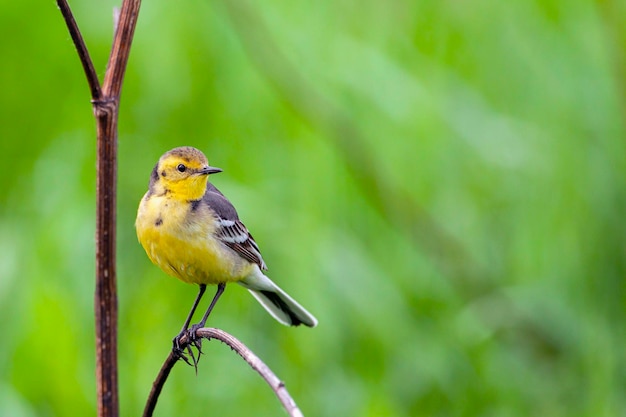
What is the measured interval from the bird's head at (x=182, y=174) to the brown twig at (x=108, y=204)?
0.72 meters

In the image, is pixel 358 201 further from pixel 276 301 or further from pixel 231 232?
pixel 231 232

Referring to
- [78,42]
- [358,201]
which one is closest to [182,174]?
[78,42]

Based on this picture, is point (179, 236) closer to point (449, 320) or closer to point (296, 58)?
point (449, 320)

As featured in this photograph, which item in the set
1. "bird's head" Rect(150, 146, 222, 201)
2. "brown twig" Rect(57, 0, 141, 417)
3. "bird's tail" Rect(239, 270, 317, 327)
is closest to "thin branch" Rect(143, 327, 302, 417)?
"brown twig" Rect(57, 0, 141, 417)

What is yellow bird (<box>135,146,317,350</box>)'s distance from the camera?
2979mm

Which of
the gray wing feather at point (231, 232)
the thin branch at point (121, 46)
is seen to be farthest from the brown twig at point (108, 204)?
the gray wing feather at point (231, 232)

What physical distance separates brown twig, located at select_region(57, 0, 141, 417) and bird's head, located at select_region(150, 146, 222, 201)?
2.37 ft

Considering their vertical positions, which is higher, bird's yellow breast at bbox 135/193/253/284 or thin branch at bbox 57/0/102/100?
bird's yellow breast at bbox 135/193/253/284

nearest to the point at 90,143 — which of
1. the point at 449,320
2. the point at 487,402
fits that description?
the point at 449,320

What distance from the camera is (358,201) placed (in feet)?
17.8

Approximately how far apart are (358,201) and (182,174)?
2.43 metres

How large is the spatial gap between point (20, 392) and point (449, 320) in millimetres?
2098

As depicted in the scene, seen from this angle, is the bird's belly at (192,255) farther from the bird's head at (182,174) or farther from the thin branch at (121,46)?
the thin branch at (121,46)

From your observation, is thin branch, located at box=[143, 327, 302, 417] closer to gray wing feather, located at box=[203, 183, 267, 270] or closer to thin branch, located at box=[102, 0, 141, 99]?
thin branch, located at box=[102, 0, 141, 99]
